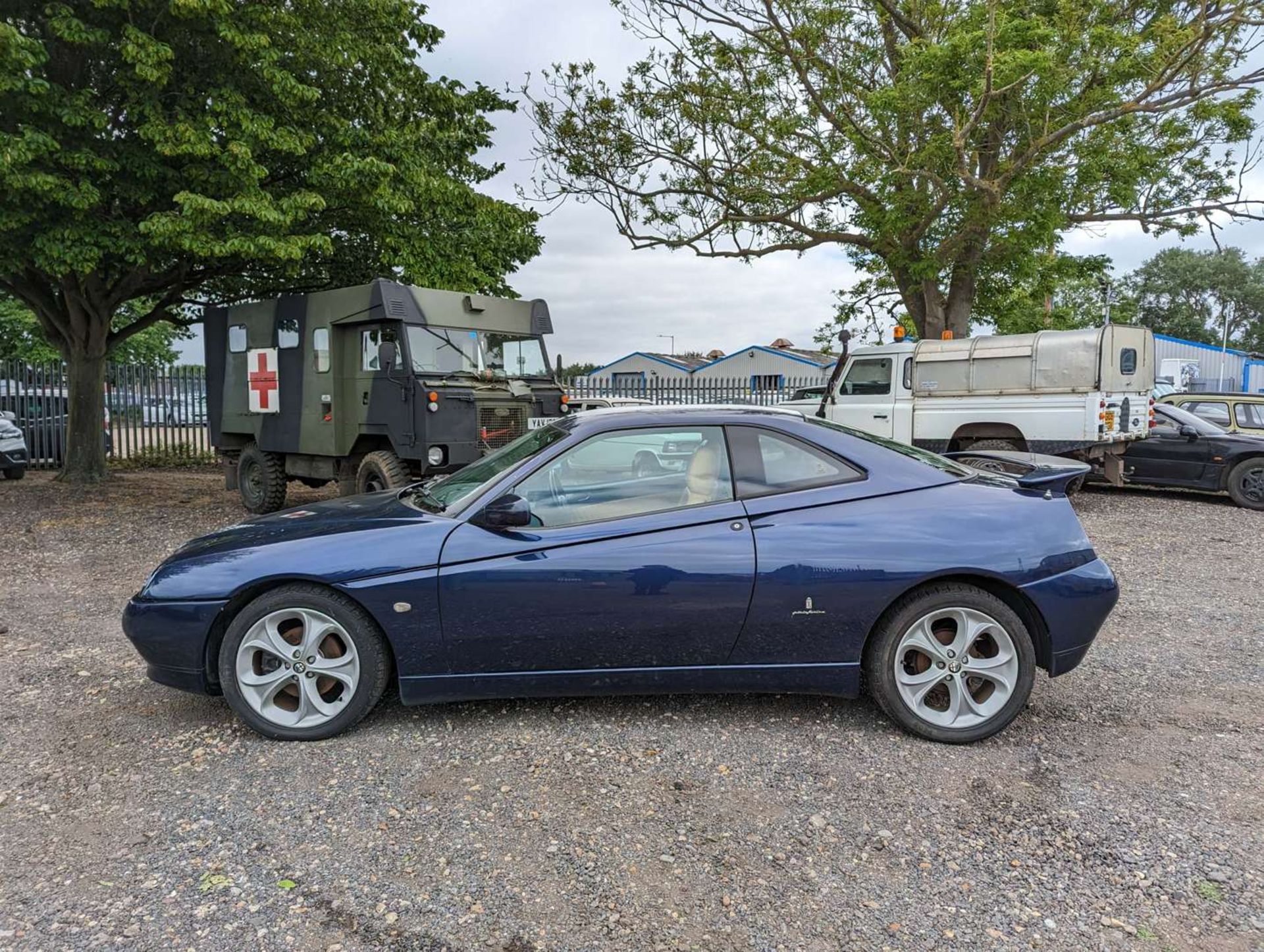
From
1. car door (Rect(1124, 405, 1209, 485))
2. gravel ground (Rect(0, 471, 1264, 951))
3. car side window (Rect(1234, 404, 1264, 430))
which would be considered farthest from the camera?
car side window (Rect(1234, 404, 1264, 430))

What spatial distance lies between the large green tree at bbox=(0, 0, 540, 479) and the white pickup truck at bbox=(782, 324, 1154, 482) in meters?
6.81

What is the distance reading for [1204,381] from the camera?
32.7 m

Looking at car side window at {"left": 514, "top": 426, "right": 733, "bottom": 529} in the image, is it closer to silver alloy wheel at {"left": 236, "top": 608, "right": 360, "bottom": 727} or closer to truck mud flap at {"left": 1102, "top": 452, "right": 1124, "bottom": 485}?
silver alloy wheel at {"left": 236, "top": 608, "right": 360, "bottom": 727}

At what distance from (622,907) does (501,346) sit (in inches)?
317

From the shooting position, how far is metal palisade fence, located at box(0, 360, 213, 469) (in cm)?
1680

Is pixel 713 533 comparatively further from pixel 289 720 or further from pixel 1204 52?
pixel 1204 52

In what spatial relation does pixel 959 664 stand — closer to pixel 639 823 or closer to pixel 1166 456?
pixel 639 823

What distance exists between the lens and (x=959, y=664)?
3.49m

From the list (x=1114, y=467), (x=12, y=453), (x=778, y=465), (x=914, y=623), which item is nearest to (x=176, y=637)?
(x=778, y=465)

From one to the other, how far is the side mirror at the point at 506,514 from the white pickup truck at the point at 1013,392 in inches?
313

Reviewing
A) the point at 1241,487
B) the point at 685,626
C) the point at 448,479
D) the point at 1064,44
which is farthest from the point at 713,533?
A: the point at 1064,44

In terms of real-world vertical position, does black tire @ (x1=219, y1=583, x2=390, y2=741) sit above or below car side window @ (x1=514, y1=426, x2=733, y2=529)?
below

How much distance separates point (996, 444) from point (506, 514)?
377 inches

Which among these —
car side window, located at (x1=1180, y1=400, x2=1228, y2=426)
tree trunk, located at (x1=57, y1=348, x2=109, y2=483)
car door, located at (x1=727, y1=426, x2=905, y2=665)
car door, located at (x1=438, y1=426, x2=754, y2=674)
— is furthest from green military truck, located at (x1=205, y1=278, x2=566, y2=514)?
car side window, located at (x1=1180, y1=400, x2=1228, y2=426)
